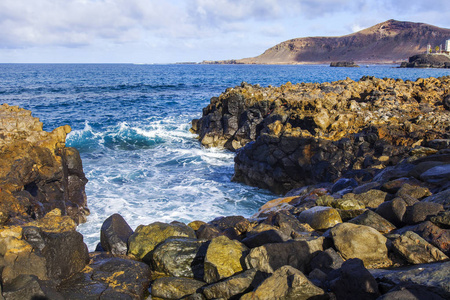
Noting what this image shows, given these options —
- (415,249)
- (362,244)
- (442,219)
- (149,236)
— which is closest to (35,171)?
(149,236)

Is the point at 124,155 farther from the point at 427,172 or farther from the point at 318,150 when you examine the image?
the point at 427,172

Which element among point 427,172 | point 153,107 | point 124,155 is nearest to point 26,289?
point 427,172

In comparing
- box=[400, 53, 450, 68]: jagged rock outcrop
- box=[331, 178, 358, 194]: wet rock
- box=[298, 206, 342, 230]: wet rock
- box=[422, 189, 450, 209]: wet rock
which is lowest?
box=[331, 178, 358, 194]: wet rock

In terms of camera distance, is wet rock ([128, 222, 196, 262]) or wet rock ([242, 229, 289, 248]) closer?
wet rock ([242, 229, 289, 248])

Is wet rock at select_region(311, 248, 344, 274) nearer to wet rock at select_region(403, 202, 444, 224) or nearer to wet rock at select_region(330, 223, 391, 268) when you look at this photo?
wet rock at select_region(330, 223, 391, 268)

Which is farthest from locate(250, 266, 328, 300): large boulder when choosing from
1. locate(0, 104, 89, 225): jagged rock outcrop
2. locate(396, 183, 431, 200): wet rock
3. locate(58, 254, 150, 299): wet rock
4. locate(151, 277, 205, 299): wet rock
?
locate(0, 104, 89, 225): jagged rock outcrop

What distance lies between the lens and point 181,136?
27.1m

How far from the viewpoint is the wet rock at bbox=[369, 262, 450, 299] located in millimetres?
3707

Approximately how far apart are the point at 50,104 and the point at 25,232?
40.0 m

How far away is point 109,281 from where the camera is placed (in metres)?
5.05

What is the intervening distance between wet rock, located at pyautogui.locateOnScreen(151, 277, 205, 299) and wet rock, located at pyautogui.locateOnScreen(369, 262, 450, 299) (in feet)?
7.90

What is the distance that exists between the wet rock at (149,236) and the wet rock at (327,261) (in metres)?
2.46

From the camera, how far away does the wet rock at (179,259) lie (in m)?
5.45

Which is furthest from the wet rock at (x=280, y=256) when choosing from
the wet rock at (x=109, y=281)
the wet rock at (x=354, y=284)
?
the wet rock at (x=109, y=281)
